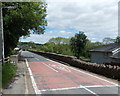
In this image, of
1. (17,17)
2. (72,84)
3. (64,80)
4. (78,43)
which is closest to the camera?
(72,84)

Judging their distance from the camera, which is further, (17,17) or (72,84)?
(17,17)

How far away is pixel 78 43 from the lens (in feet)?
141

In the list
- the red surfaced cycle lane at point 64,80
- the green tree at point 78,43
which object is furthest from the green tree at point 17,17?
the green tree at point 78,43

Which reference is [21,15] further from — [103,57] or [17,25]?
[103,57]

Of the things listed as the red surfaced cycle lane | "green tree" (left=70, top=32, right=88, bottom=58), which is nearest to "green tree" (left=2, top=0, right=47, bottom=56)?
the red surfaced cycle lane

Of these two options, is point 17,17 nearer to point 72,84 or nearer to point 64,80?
point 64,80

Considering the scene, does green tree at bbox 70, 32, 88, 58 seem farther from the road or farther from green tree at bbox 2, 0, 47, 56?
the road

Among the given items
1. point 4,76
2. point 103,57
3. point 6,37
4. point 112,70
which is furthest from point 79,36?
point 4,76

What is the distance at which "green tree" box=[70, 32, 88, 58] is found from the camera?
140 feet

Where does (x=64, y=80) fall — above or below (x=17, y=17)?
below

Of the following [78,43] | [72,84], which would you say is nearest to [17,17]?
[72,84]

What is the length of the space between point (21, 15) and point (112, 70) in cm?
1010

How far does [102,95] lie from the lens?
7.80 m

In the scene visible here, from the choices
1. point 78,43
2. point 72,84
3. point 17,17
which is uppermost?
point 17,17
